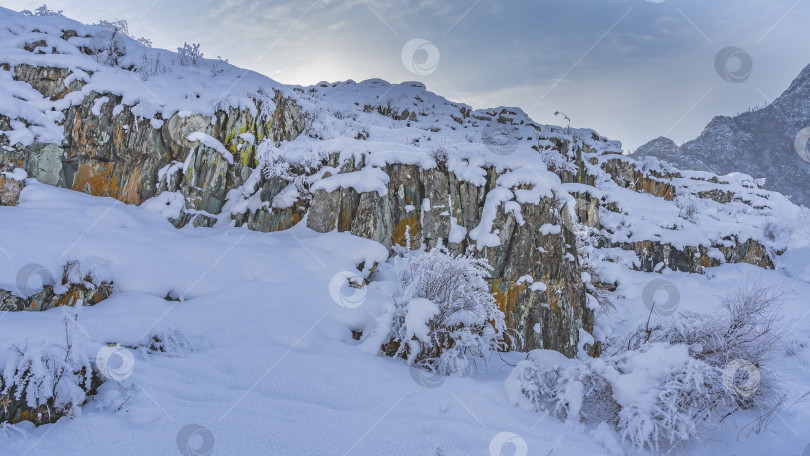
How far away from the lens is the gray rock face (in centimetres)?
5191

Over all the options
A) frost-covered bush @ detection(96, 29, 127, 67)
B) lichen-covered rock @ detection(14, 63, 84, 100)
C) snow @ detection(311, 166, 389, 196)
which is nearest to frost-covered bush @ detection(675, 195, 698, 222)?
snow @ detection(311, 166, 389, 196)

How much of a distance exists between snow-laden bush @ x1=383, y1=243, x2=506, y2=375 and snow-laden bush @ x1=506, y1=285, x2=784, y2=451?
75 cm

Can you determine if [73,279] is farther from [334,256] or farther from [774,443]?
[774,443]

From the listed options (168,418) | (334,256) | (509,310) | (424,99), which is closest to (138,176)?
(334,256)

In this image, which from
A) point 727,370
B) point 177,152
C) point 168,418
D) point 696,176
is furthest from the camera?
point 696,176

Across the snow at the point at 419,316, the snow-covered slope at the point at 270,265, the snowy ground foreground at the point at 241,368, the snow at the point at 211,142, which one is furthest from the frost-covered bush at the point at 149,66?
the snow at the point at 419,316

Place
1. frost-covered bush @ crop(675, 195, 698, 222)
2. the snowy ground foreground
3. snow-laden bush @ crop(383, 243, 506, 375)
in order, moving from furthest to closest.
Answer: frost-covered bush @ crop(675, 195, 698, 222) → snow-laden bush @ crop(383, 243, 506, 375) → the snowy ground foreground

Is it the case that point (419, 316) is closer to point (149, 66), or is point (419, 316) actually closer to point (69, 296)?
point (69, 296)

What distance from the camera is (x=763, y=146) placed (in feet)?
193

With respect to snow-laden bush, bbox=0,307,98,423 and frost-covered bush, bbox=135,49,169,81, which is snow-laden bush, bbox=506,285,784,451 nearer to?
snow-laden bush, bbox=0,307,98,423

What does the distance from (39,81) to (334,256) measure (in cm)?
687

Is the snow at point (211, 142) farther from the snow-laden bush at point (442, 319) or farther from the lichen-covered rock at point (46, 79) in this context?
the snow-laden bush at point (442, 319)

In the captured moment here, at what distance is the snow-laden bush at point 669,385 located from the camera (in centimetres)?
249

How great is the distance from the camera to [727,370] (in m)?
2.82
